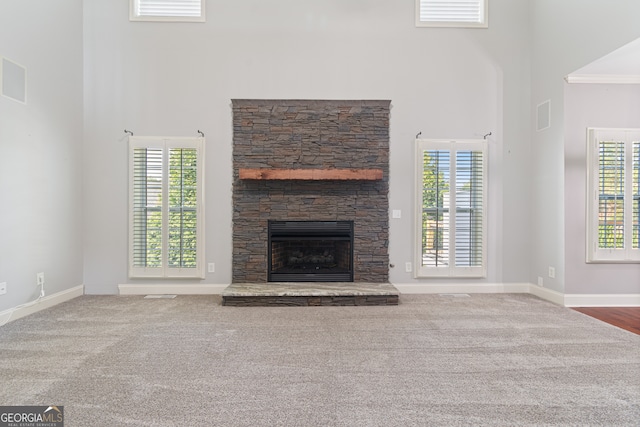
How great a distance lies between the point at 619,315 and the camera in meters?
3.76

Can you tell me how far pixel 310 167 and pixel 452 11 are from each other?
291 cm

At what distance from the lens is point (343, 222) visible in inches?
186

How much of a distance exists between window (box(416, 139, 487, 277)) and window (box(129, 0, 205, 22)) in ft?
11.3

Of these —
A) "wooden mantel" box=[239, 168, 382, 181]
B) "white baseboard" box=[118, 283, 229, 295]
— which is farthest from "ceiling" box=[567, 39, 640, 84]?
"white baseboard" box=[118, 283, 229, 295]

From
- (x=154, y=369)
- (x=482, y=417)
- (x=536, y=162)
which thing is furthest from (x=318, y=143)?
(x=482, y=417)

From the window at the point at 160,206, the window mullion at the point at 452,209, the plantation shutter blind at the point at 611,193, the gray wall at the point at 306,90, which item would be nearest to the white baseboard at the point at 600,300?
the gray wall at the point at 306,90

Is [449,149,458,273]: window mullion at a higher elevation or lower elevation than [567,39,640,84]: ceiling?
lower

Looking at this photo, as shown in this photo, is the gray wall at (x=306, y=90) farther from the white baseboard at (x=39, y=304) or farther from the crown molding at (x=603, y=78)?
the crown molding at (x=603, y=78)

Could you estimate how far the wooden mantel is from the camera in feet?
14.6

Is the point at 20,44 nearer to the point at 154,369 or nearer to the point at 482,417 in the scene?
the point at 154,369

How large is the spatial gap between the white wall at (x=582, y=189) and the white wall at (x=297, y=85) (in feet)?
2.29

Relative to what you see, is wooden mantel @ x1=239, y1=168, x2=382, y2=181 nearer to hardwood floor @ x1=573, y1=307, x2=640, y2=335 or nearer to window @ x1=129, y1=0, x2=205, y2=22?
window @ x1=129, y1=0, x2=205, y2=22

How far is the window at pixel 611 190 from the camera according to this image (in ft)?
13.4
